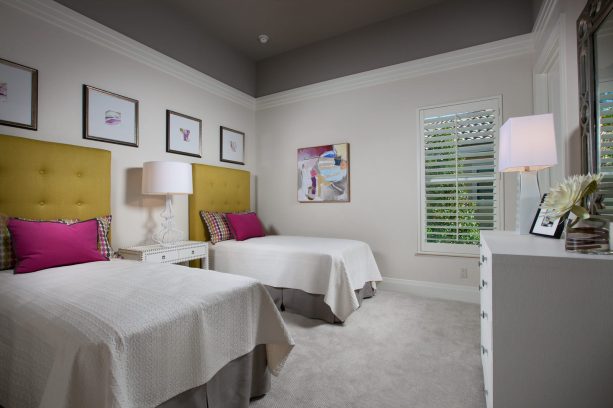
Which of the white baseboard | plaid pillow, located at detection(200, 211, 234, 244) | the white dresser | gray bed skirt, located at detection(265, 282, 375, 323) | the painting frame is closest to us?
the white dresser

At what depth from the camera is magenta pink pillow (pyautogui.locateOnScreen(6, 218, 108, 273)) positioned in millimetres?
1830

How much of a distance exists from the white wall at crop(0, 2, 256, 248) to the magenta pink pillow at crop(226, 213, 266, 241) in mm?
557

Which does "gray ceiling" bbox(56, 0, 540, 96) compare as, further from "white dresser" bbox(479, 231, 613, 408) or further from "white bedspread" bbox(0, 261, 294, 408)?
"white dresser" bbox(479, 231, 613, 408)

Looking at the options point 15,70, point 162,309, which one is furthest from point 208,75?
point 162,309

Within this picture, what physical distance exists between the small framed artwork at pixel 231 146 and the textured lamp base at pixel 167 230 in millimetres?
1179

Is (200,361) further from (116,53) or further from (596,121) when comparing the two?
(116,53)

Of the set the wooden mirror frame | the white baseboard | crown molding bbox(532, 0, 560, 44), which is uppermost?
crown molding bbox(532, 0, 560, 44)

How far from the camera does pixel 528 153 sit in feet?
5.61

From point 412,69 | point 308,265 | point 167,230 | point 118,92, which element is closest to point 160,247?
point 167,230

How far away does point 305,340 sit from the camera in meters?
2.38

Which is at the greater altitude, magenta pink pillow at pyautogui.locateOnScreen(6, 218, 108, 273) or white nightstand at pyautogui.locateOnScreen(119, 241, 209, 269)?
magenta pink pillow at pyautogui.locateOnScreen(6, 218, 108, 273)

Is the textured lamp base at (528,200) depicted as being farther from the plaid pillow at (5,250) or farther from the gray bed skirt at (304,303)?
the plaid pillow at (5,250)

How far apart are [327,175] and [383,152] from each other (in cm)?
80

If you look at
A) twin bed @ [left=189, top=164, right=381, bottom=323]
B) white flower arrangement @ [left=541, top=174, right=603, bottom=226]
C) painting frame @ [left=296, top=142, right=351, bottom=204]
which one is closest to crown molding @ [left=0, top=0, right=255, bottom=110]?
twin bed @ [left=189, top=164, right=381, bottom=323]
